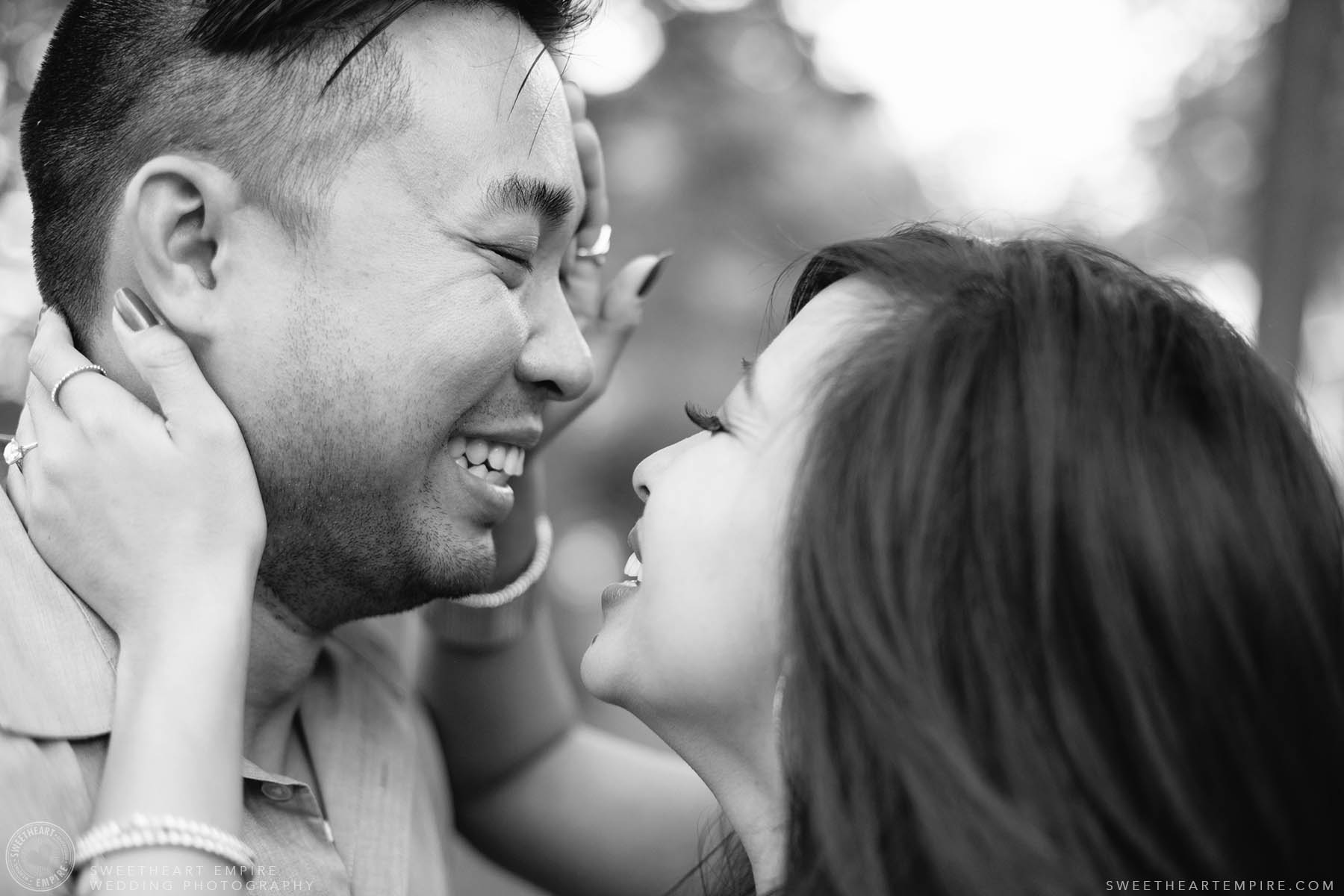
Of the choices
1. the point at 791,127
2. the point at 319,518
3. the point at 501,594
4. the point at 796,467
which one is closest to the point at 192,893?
the point at 319,518

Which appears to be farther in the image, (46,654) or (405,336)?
(405,336)

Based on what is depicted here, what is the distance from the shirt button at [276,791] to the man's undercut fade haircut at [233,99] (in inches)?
37.9

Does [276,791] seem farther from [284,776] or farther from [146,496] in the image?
[146,496]

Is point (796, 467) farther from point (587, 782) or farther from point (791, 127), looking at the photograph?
point (791, 127)

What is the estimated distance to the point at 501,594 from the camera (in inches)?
111

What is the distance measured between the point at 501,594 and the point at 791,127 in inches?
218

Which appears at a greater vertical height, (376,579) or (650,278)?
(650,278)

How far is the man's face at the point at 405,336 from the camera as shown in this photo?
7.23 feet

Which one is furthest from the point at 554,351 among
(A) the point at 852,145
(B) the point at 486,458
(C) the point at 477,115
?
(A) the point at 852,145

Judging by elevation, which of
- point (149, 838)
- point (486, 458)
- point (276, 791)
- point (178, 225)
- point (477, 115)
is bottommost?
point (276, 791)

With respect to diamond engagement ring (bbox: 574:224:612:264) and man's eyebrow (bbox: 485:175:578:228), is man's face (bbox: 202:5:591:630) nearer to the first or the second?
man's eyebrow (bbox: 485:175:578:228)

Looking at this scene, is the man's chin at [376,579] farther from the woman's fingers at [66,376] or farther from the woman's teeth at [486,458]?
the woman's fingers at [66,376]

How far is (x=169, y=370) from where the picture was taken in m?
2.01

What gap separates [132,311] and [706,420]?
1049 mm
